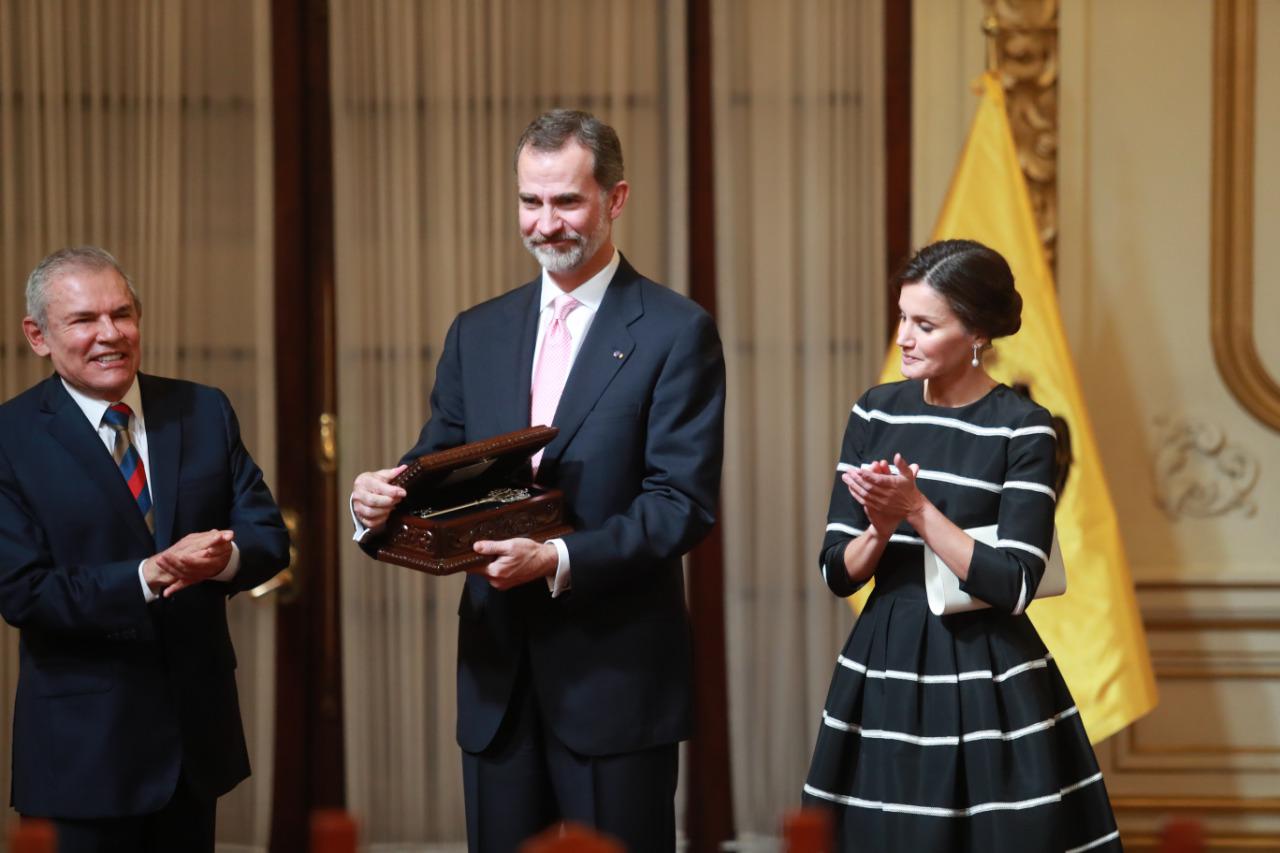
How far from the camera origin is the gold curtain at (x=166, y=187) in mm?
4457

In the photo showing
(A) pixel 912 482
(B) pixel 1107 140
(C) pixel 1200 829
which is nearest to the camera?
(C) pixel 1200 829

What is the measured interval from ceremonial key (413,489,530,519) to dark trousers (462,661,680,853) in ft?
1.05

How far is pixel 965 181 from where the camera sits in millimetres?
4039

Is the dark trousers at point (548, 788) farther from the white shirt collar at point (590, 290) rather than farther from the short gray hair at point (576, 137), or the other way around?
the short gray hair at point (576, 137)

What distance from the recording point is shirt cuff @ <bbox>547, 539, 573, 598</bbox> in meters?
2.54

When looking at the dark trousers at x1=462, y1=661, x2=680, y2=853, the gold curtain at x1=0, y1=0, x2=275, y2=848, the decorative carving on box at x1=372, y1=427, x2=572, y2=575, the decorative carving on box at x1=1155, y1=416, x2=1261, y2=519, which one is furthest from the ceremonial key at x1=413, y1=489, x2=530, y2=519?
the decorative carving on box at x1=1155, y1=416, x2=1261, y2=519

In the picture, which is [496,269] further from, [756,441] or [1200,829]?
[1200,829]

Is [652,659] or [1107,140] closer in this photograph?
[652,659]

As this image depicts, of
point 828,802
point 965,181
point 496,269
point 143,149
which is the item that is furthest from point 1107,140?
point 143,149

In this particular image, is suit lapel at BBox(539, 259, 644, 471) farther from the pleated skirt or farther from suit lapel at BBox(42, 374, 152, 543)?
suit lapel at BBox(42, 374, 152, 543)

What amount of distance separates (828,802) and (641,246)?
2325 mm

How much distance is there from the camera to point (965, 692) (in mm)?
2537

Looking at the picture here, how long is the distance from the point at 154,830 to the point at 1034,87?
125 inches

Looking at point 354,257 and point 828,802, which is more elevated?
point 354,257
